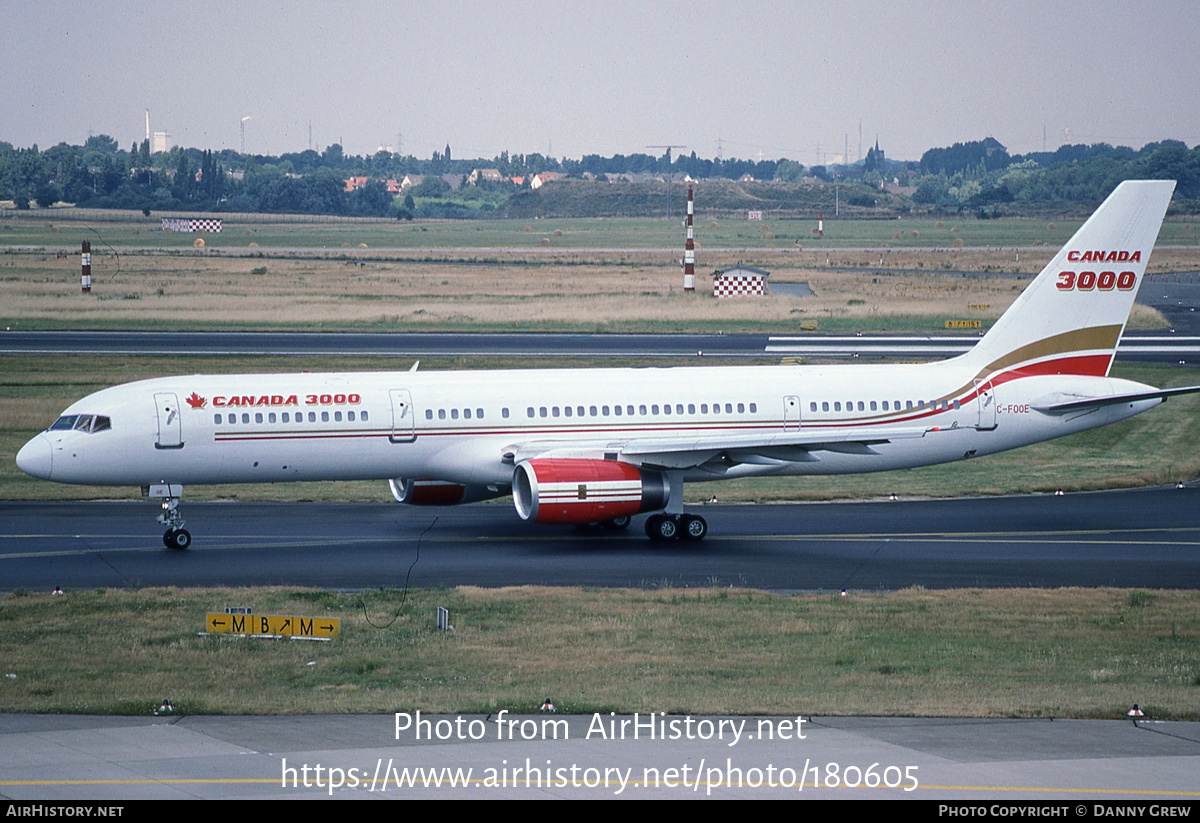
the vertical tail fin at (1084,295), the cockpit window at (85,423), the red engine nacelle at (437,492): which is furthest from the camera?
the vertical tail fin at (1084,295)

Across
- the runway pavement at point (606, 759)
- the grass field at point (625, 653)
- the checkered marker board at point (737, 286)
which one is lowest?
the grass field at point (625, 653)

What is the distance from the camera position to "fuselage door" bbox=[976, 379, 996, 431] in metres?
36.9

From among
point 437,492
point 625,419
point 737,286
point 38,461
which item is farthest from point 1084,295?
point 737,286

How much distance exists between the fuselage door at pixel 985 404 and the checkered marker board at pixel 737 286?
198ft

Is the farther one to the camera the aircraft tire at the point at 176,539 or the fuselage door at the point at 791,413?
the fuselage door at the point at 791,413

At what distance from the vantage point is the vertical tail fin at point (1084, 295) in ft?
124

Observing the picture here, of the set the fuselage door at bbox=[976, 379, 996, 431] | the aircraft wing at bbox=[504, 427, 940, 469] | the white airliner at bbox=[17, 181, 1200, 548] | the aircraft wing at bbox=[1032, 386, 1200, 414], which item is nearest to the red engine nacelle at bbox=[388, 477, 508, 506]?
the white airliner at bbox=[17, 181, 1200, 548]

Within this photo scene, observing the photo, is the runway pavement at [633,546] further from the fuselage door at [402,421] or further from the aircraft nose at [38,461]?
the fuselage door at [402,421]

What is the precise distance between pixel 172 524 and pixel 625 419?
1158 centimetres

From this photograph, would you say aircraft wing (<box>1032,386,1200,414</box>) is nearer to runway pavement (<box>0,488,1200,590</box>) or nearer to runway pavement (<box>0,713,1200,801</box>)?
runway pavement (<box>0,488,1200,590</box>)

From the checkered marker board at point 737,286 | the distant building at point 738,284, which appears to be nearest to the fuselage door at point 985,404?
the distant building at point 738,284

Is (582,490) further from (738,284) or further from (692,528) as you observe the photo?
(738,284)

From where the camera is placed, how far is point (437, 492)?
35.7 meters

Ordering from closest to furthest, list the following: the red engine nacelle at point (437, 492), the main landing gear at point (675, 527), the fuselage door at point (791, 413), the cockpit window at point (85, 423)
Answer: the cockpit window at point (85, 423) < the main landing gear at point (675, 527) < the red engine nacelle at point (437, 492) < the fuselage door at point (791, 413)
